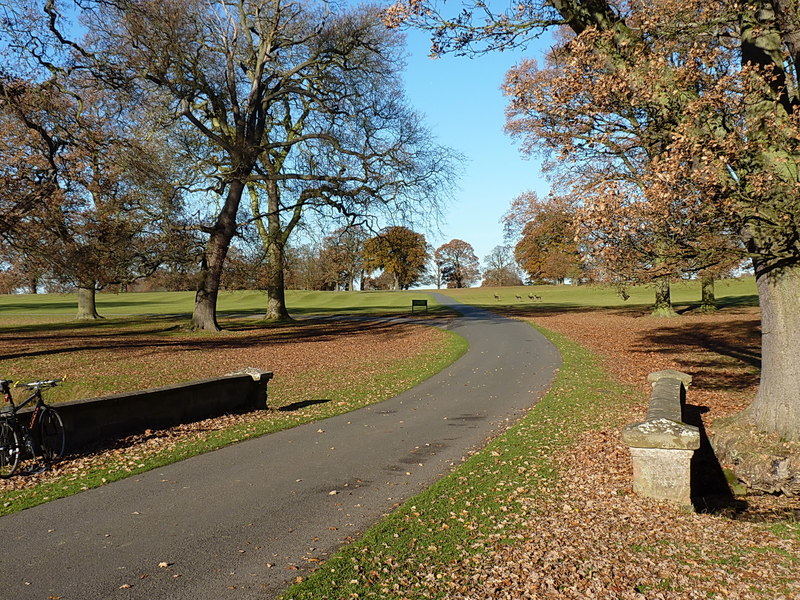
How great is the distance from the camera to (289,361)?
20188mm

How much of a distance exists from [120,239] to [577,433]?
21561mm

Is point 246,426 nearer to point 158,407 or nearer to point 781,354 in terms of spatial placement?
point 158,407

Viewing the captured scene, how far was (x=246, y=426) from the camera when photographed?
10391mm

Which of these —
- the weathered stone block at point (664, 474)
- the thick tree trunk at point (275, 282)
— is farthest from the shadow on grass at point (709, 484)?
the thick tree trunk at point (275, 282)

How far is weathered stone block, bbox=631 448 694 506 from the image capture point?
20.9ft

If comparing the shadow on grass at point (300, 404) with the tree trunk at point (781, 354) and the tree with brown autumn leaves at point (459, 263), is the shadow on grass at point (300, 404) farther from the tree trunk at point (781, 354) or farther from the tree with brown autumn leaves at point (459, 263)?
the tree with brown autumn leaves at point (459, 263)

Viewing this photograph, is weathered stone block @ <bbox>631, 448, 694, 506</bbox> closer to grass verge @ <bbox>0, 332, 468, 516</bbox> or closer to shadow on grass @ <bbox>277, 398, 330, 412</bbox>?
grass verge @ <bbox>0, 332, 468, 516</bbox>

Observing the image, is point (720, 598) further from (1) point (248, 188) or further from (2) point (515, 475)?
(1) point (248, 188)

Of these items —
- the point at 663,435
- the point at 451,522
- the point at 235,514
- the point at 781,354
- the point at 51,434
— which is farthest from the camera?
the point at 781,354

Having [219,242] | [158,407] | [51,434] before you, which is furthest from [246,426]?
[219,242]

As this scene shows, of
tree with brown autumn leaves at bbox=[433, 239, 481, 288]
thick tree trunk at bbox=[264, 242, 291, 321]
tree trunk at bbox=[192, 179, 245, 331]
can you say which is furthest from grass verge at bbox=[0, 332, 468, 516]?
tree with brown autumn leaves at bbox=[433, 239, 481, 288]

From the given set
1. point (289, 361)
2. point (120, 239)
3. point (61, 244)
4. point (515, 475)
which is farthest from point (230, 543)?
Result: point (120, 239)

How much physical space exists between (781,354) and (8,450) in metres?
10.8

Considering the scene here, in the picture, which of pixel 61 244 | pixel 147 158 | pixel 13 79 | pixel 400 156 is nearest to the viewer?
pixel 13 79
